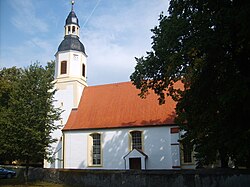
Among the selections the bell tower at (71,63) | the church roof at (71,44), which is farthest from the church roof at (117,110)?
the church roof at (71,44)

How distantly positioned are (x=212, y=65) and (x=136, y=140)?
1540cm

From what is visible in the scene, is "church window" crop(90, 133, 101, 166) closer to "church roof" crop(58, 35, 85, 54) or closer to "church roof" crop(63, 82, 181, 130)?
"church roof" crop(63, 82, 181, 130)

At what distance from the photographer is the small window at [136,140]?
1039 inches

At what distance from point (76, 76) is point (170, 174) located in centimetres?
1968

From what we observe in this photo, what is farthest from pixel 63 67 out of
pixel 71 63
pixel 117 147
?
pixel 117 147

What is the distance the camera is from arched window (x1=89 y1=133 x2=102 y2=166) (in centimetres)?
2762

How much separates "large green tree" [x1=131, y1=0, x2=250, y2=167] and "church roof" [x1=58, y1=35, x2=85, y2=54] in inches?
764

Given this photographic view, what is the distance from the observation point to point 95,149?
28.0m

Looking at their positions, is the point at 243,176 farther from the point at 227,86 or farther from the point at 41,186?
the point at 41,186

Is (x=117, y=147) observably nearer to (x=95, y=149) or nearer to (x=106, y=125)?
(x=106, y=125)

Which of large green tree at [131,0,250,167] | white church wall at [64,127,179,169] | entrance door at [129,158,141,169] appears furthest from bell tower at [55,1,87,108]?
large green tree at [131,0,250,167]

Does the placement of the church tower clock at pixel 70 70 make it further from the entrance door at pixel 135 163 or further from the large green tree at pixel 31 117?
the large green tree at pixel 31 117

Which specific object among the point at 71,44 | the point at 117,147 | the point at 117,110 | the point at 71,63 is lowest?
the point at 117,147

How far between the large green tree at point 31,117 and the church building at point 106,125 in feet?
21.4
